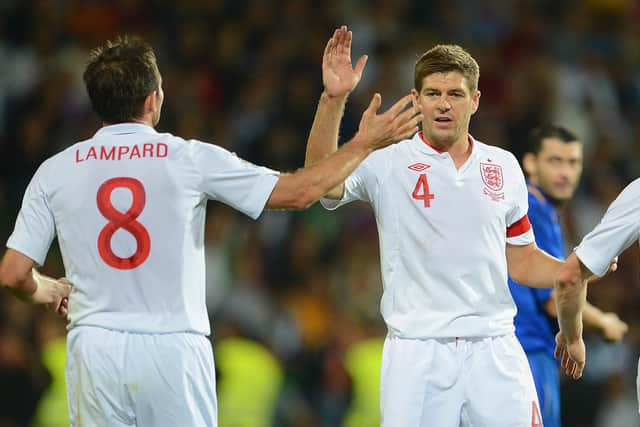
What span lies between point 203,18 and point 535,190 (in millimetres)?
6115

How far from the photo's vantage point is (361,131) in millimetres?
4906

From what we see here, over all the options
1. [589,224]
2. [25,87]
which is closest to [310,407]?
[589,224]

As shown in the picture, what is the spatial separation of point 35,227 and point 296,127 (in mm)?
6554

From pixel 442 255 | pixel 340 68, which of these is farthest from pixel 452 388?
pixel 340 68

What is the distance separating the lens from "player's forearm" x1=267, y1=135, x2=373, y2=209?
15.7 ft

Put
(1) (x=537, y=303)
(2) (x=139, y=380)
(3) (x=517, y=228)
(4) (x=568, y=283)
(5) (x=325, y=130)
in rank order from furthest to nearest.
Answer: (1) (x=537, y=303), (3) (x=517, y=228), (5) (x=325, y=130), (4) (x=568, y=283), (2) (x=139, y=380)

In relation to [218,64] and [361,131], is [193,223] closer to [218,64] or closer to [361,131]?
[361,131]

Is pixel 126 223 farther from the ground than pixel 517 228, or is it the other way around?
pixel 517 228

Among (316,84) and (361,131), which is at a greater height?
(316,84)

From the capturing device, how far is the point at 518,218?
5465mm

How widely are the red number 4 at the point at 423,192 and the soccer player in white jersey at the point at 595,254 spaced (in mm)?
667

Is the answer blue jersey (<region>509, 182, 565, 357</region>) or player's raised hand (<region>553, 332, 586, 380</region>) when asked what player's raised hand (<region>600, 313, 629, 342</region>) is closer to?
blue jersey (<region>509, 182, 565, 357</region>)

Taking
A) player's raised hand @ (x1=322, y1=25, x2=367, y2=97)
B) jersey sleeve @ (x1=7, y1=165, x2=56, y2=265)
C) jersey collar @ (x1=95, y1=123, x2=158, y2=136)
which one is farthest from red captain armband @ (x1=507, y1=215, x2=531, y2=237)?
jersey sleeve @ (x1=7, y1=165, x2=56, y2=265)

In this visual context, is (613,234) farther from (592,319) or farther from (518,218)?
(592,319)
